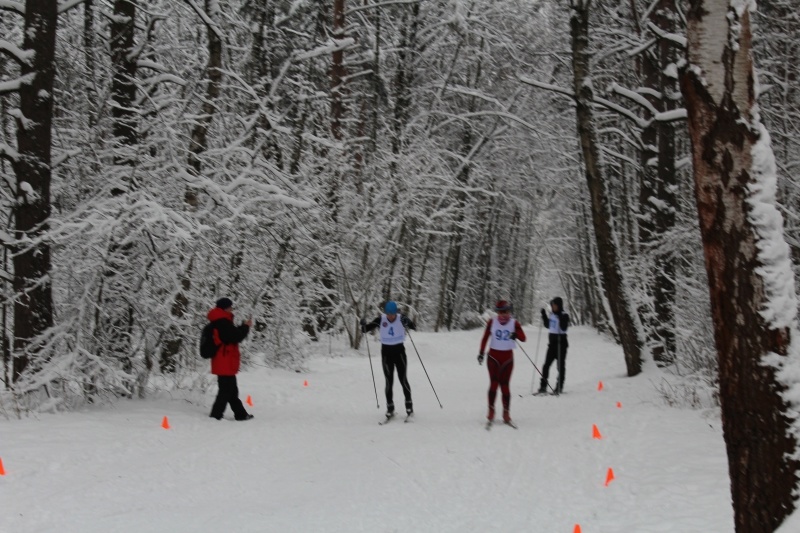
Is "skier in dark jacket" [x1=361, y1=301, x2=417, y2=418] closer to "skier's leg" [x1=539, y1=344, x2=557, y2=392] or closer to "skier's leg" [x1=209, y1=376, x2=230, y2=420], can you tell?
"skier's leg" [x1=209, y1=376, x2=230, y2=420]

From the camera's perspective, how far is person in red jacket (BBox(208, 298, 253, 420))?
9898 mm

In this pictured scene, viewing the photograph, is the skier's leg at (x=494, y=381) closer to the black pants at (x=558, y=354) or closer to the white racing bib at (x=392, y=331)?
the white racing bib at (x=392, y=331)

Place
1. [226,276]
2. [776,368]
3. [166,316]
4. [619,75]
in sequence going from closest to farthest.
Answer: [776,368], [166,316], [226,276], [619,75]

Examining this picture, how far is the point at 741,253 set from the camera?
406 cm

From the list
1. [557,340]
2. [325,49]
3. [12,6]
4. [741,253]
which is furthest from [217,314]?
[325,49]

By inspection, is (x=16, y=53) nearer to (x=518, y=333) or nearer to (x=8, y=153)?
(x=8, y=153)

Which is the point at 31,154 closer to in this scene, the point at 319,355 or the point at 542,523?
the point at 542,523

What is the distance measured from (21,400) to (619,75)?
59.8ft

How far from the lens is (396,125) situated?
2516 cm

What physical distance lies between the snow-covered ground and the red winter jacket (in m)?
0.77

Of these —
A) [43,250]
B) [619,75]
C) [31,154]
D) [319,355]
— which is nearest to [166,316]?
[43,250]

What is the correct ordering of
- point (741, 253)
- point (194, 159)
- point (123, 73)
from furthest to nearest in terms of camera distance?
1. point (194, 159)
2. point (123, 73)
3. point (741, 253)

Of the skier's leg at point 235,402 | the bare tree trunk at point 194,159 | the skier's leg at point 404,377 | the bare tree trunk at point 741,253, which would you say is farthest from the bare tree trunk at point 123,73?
the bare tree trunk at point 741,253

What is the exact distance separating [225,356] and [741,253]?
7.57 meters
